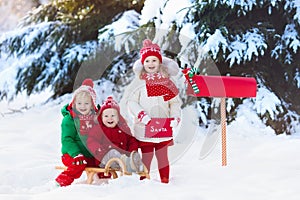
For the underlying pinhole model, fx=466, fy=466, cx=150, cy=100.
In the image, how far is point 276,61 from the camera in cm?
418

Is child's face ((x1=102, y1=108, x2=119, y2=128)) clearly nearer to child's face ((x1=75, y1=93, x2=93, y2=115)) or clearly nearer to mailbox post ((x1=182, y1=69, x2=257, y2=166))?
child's face ((x1=75, y1=93, x2=93, y2=115))

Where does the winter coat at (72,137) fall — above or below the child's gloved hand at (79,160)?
above

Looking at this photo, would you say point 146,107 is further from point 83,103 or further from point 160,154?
point 83,103

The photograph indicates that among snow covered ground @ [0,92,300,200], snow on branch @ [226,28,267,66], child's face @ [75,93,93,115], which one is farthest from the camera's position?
snow on branch @ [226,28,267,66]

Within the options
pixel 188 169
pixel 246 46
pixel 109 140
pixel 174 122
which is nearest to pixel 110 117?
pixel 109 140

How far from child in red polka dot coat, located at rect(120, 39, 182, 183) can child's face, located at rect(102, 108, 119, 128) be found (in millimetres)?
78

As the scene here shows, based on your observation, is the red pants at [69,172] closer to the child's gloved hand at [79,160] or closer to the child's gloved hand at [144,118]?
the child's gloved hand at [79,160]

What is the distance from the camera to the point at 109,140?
→ 245 centimetres

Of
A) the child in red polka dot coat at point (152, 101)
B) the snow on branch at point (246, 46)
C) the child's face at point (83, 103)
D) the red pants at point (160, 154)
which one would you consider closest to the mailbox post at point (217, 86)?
the child in red polka dot coat at point (152, 101)

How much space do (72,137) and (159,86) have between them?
56cm

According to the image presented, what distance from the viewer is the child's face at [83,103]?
2545 mm

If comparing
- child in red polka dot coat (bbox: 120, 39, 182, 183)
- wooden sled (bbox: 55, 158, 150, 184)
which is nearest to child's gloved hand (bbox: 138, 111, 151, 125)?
child in red polka dot coat (bbox: 120, 39, 182, 183)

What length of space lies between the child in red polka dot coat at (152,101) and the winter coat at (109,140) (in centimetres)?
8

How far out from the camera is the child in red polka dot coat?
2.32 metres
